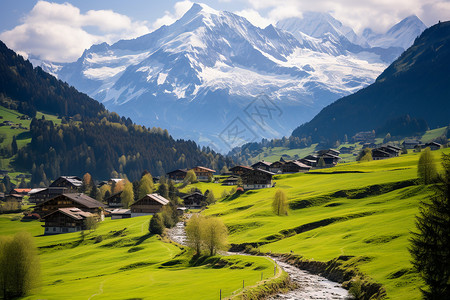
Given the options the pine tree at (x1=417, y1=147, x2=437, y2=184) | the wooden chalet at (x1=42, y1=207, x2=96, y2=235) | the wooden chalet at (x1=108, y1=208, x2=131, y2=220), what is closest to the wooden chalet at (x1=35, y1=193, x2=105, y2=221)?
the wooden chalet at (x1=108, y1=208, x2=131, y2=220)

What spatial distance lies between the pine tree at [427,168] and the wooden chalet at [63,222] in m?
91.7

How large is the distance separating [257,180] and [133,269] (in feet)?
326

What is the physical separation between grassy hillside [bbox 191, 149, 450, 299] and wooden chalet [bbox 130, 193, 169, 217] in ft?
80.8

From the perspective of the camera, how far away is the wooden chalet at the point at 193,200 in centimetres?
17519

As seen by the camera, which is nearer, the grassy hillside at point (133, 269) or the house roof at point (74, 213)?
the grassy hillside at point (133, 269)

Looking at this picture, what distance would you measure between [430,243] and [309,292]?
77.7ft

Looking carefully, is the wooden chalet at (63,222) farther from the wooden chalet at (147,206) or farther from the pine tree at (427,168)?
the pine tree at (427,168)

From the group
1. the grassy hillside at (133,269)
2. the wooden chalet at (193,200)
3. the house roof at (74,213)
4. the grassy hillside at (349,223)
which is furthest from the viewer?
the wooden chalet at (193,200)

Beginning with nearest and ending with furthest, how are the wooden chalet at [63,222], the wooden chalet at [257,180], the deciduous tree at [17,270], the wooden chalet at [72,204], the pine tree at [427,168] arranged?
the deciduous tree at [17,270] → the pine tree at [427,168] → the wooden chalet at [63,222] → the wooden chalet at [72,204] → the wooden chalet at [257,180]

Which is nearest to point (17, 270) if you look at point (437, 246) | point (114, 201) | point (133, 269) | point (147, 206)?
point (133, 269)

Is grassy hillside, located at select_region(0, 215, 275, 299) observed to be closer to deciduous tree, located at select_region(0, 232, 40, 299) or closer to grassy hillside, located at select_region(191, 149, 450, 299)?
deciduous tree, located at select_region(0, 232, 40, 299)

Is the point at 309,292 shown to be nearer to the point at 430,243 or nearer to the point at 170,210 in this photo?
the point at 430,243

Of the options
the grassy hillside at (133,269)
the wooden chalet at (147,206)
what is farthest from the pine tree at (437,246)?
the wooden chalet at (147,206)

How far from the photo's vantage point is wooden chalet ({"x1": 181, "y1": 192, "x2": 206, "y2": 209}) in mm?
175188
